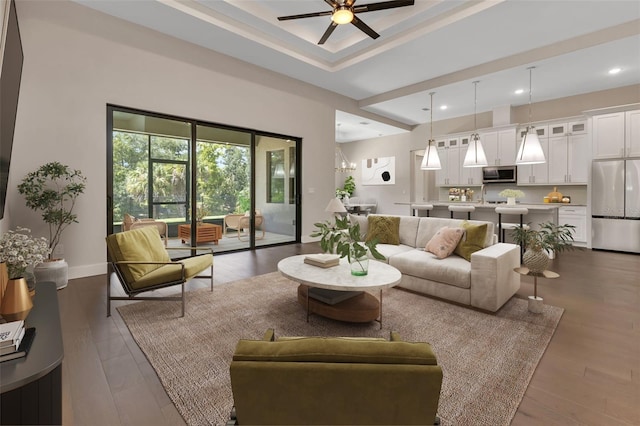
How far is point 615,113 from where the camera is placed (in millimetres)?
5977

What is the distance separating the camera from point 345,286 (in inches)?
94.7

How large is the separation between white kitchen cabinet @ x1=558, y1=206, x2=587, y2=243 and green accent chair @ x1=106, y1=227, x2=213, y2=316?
24.0ft

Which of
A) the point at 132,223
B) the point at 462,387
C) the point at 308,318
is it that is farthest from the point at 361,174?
the point at 462,387

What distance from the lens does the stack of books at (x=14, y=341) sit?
1033mm

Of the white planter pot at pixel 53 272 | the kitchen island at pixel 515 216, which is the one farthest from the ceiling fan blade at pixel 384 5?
the white planter pot at pixel 53 272

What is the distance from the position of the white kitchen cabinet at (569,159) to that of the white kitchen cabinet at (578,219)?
25.9 inches

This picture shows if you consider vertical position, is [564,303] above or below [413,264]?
below

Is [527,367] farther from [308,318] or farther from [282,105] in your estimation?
[282,105]

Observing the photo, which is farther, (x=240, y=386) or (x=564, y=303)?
(x=564, y=303)

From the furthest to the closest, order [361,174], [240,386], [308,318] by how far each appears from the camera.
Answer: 1. [361,174]
2. [308,318]
3. [240,386]

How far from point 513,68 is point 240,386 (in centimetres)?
650

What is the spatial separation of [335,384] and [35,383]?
111 centimetres

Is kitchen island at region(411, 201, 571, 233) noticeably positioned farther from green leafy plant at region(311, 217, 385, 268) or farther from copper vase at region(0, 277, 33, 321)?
copper vase at region(0, 277, 33, 321)

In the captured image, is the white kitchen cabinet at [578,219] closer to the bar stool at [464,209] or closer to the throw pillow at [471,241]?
the bar stool at [464,209]
